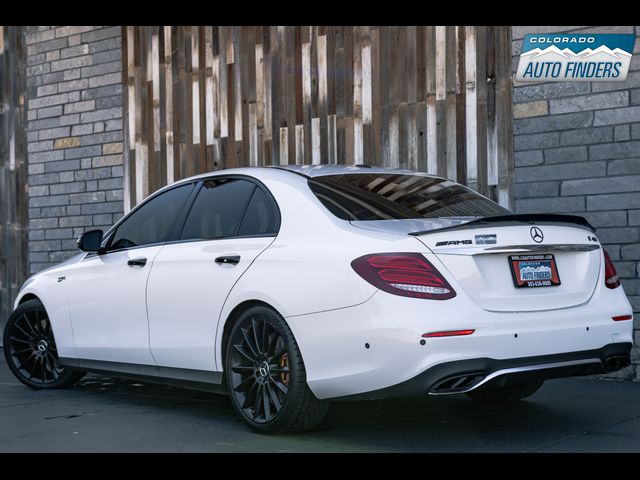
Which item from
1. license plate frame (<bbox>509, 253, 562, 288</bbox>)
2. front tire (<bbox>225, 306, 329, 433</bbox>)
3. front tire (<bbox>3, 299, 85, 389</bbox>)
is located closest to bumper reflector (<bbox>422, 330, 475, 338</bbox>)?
license plate frame (<bbox>509, 253, 562, 288</bbox>)

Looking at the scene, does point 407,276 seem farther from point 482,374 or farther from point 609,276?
point 609,276

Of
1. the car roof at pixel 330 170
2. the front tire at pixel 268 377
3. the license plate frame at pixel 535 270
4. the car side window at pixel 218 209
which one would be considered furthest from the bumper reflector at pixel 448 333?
the car side window at pixel 218 209

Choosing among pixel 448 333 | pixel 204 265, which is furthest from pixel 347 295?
pixel 204 265

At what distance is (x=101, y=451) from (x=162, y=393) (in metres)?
2.37

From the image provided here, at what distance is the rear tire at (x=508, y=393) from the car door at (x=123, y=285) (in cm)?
223

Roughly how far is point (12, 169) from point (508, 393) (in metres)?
8.72

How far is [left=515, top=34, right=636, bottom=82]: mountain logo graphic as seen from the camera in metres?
8.14

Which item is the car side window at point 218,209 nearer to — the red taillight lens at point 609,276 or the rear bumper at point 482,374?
the rear bumper at point 482,374

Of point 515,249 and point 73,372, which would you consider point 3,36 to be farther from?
point 515,249

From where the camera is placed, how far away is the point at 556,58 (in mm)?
8492

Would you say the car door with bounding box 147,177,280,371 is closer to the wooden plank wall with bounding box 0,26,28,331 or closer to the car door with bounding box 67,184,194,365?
the car door with bounding box 67,184,194,365

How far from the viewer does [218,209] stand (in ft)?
21.3

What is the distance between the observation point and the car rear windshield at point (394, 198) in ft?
18.7

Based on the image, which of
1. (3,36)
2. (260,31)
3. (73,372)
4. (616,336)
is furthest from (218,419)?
(3,36)
